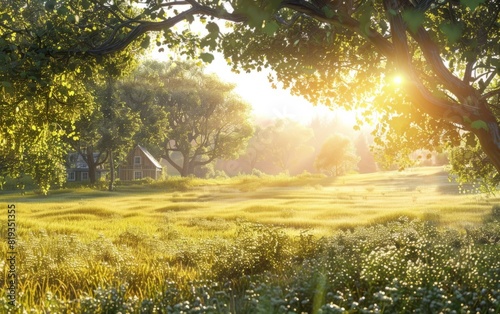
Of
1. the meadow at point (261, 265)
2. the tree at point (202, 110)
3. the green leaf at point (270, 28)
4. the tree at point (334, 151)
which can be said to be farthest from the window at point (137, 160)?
the green leaf at point (270, 28)

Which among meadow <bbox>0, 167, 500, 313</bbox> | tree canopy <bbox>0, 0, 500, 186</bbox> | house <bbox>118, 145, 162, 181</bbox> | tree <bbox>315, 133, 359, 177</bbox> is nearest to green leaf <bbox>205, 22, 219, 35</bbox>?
tree canopy <bbox>0, 0, 500, 186</bbox>

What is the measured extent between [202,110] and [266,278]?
7445cm

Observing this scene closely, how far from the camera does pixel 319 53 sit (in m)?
14.5

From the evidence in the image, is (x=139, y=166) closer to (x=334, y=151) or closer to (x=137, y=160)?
(x=137, y=160)

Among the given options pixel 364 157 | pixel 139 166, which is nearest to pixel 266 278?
pixel 139 166

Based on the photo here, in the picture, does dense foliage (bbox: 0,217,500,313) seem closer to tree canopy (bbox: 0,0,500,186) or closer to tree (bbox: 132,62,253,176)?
tree canopy (bbox: 0,0,500,186)

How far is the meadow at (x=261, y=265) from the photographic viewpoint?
802 cm

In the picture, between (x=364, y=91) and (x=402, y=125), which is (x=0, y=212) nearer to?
(x=364, y=91)

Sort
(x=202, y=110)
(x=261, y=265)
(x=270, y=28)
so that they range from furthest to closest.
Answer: (x=202, y=110) < (x=261, y=265) < (x=270, y=28)

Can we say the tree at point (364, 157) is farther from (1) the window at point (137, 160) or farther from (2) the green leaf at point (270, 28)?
(2) the green leaf at point (270, 28)

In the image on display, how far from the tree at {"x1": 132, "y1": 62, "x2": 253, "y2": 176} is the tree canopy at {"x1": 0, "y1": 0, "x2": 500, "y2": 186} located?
65702 mm

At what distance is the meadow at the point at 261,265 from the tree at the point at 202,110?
175 ft

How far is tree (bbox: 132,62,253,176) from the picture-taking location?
82.9 metres

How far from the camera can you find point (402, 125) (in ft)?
39.7
